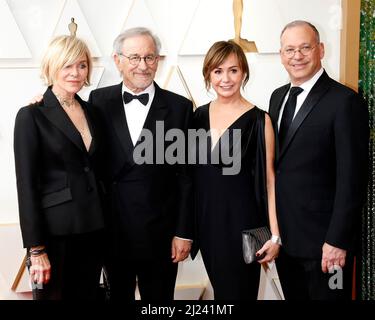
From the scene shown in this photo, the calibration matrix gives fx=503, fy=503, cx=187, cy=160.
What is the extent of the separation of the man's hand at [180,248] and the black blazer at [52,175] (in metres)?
0.43

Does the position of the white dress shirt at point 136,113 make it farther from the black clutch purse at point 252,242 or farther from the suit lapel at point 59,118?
the black clutch purse at point 252,242

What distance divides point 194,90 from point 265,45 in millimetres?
483

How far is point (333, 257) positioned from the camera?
89.0 inches

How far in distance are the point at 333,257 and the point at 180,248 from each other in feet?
2.38

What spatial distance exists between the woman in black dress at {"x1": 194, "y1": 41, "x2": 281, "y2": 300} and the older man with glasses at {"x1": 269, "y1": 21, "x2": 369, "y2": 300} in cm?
8

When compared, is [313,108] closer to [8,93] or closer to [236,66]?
[236,66]

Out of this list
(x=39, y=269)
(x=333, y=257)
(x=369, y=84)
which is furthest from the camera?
(x=369, y=84)

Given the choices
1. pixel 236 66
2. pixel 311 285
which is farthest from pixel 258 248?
pixel 236 66

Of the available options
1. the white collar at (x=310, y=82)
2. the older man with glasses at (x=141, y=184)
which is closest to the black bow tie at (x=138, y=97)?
the older man with glasses at (x=141, y=184)

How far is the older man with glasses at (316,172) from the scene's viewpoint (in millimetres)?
2203

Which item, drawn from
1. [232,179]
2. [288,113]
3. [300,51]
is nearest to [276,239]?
[232,179]

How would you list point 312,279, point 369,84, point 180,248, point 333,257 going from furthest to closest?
1. point 369,84
2. point 180,248
3. point 312,279
4. point 333,257

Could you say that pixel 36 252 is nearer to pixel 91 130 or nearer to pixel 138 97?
pixel 91 130

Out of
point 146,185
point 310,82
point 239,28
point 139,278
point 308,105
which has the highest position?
point 239,28
